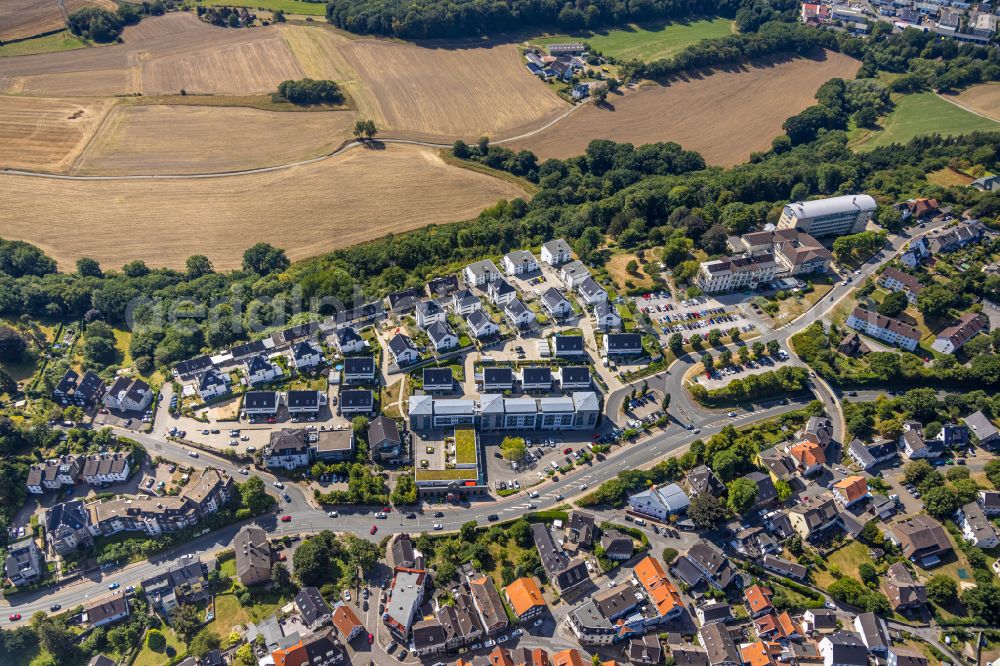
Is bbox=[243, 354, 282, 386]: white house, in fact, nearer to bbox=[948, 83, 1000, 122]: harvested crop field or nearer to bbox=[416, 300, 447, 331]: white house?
bbox=[416, 300, 447, 331]: white house

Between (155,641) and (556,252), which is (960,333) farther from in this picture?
(155,641)

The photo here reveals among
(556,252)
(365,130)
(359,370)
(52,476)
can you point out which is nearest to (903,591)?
(556,252)

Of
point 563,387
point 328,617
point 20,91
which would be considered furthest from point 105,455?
point 20,91

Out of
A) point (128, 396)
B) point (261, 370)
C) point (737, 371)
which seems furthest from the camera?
point (737, 371)

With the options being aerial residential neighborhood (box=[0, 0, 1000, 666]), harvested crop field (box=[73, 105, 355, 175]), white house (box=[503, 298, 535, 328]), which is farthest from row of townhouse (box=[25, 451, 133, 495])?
harvested crop field (box=[73, 105, 355, 175])

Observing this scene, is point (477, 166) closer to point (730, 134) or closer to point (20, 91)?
point (730, 134)
